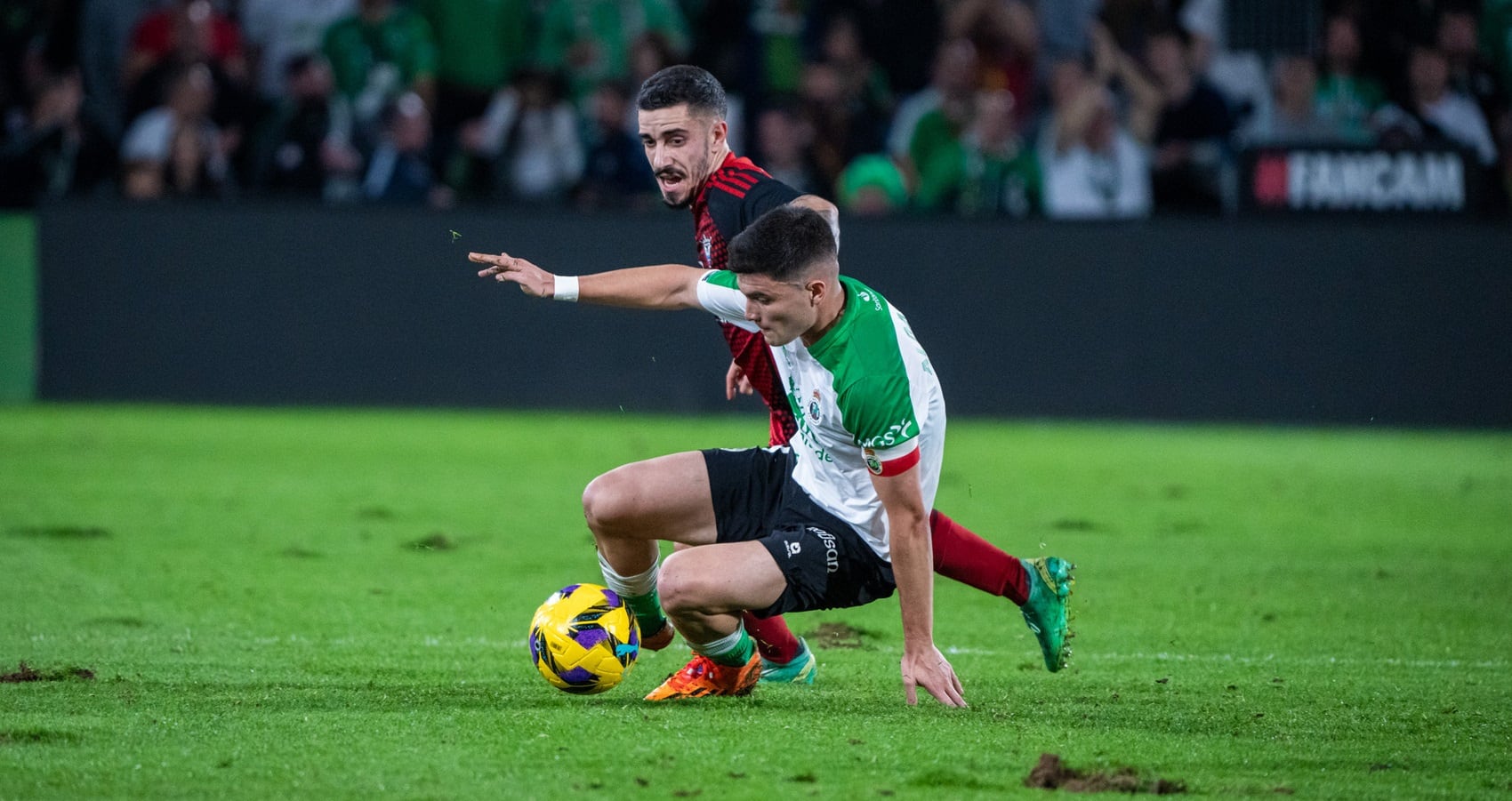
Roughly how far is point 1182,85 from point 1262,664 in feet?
29.8

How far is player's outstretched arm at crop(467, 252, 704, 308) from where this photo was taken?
5.20 meters

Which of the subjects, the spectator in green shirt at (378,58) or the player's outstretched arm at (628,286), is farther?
the spectator in green shirt at (378,58)

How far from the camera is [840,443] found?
5219 millimetres

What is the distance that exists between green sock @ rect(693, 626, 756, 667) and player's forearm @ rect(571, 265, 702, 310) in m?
0.96

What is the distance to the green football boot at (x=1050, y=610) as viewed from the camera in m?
5.67

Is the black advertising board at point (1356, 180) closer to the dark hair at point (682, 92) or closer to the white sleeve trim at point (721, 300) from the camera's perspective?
the dark hair at point (682, 92)

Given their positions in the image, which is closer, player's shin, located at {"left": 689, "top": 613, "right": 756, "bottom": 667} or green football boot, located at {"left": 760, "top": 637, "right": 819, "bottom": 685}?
player's shin, located at {"left": 689, "top": 613, "right": 756, "bottom": 667}

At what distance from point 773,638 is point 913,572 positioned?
2.69ft

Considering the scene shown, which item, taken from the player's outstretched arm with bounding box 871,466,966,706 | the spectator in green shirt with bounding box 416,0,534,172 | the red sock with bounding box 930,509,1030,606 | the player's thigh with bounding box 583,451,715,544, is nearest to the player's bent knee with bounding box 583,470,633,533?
the player's thigh with bounding box 583,451,715,544

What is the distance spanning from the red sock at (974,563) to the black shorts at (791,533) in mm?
261

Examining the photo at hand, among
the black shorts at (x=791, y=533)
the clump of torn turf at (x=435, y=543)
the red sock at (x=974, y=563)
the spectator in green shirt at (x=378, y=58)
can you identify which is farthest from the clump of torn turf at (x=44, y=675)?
the spectator in green shirt at (x=378, y=58)

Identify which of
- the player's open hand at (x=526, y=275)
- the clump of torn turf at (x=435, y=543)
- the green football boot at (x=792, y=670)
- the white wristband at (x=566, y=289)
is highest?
the player's open hand at (x=526, y=275)

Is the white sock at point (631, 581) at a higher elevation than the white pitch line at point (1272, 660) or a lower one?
higher

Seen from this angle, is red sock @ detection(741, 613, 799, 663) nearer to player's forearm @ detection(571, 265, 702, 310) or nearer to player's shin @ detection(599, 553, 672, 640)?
player's shin @ detection(599, 553, 672, 640)
